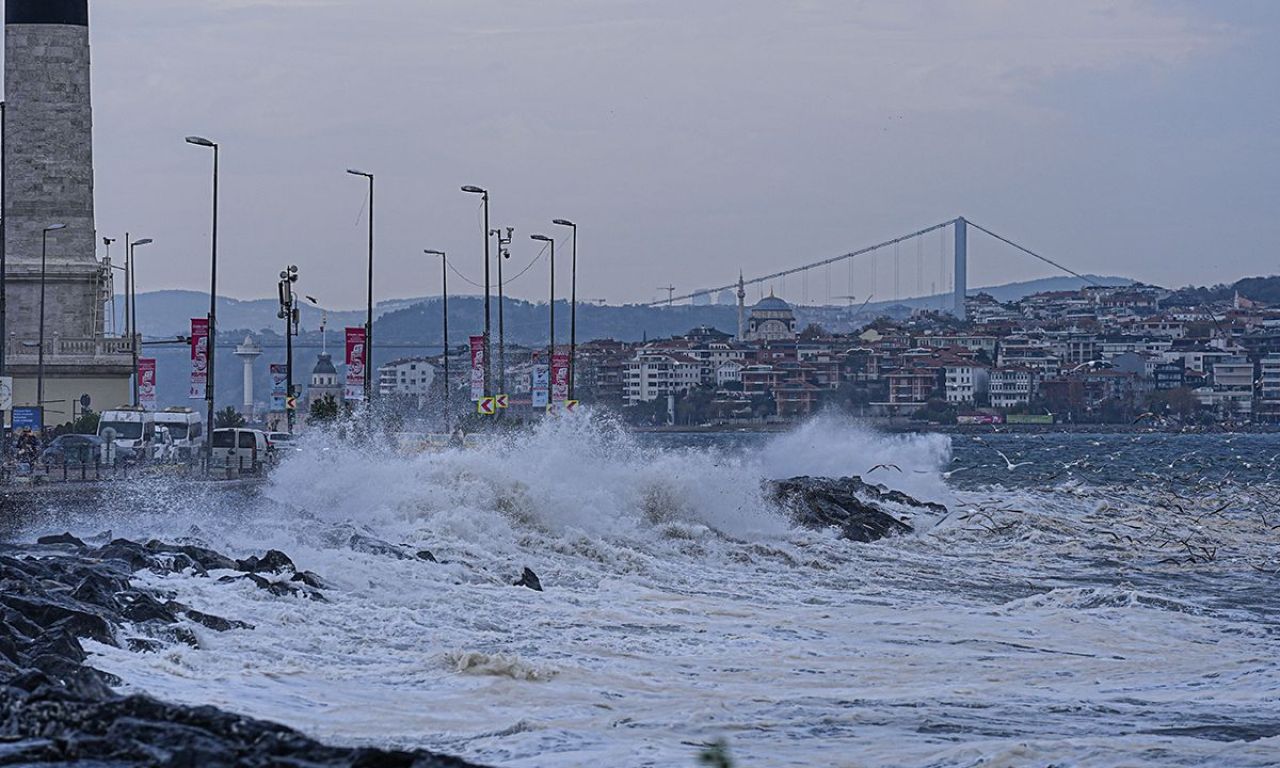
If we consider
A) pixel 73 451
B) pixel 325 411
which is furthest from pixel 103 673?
pixel 325 411

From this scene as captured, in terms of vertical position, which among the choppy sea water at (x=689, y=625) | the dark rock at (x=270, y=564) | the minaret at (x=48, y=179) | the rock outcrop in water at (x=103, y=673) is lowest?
the choppy sea water at (x=689, y=625)

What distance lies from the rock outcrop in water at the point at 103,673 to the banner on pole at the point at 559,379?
1096 inches

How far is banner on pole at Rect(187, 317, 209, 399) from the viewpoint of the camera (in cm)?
4247

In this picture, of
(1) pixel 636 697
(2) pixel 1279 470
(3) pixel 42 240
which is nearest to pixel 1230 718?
(1) pixel 636 697

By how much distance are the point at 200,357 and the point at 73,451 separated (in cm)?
610

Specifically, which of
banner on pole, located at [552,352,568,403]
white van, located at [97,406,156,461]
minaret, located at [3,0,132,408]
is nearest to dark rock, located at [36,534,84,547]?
white van, located at [97,406,156,461]

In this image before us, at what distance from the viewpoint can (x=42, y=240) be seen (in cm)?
4884

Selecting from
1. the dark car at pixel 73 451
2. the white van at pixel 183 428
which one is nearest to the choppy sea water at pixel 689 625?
the dark car at pixel 73 451

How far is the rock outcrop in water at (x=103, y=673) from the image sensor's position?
754 cm

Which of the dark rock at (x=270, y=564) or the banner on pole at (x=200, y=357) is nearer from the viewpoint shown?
the dark rock at (x=270, y=564)

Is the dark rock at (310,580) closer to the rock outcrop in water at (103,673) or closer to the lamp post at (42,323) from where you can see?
the rock outcrop in water at (103,673)

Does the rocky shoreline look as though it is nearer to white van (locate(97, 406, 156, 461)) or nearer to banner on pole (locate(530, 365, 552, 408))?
white van (locate(97, 406, 156, 461))

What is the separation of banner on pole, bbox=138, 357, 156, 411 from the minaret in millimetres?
1765

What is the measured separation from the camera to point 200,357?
144 ft
